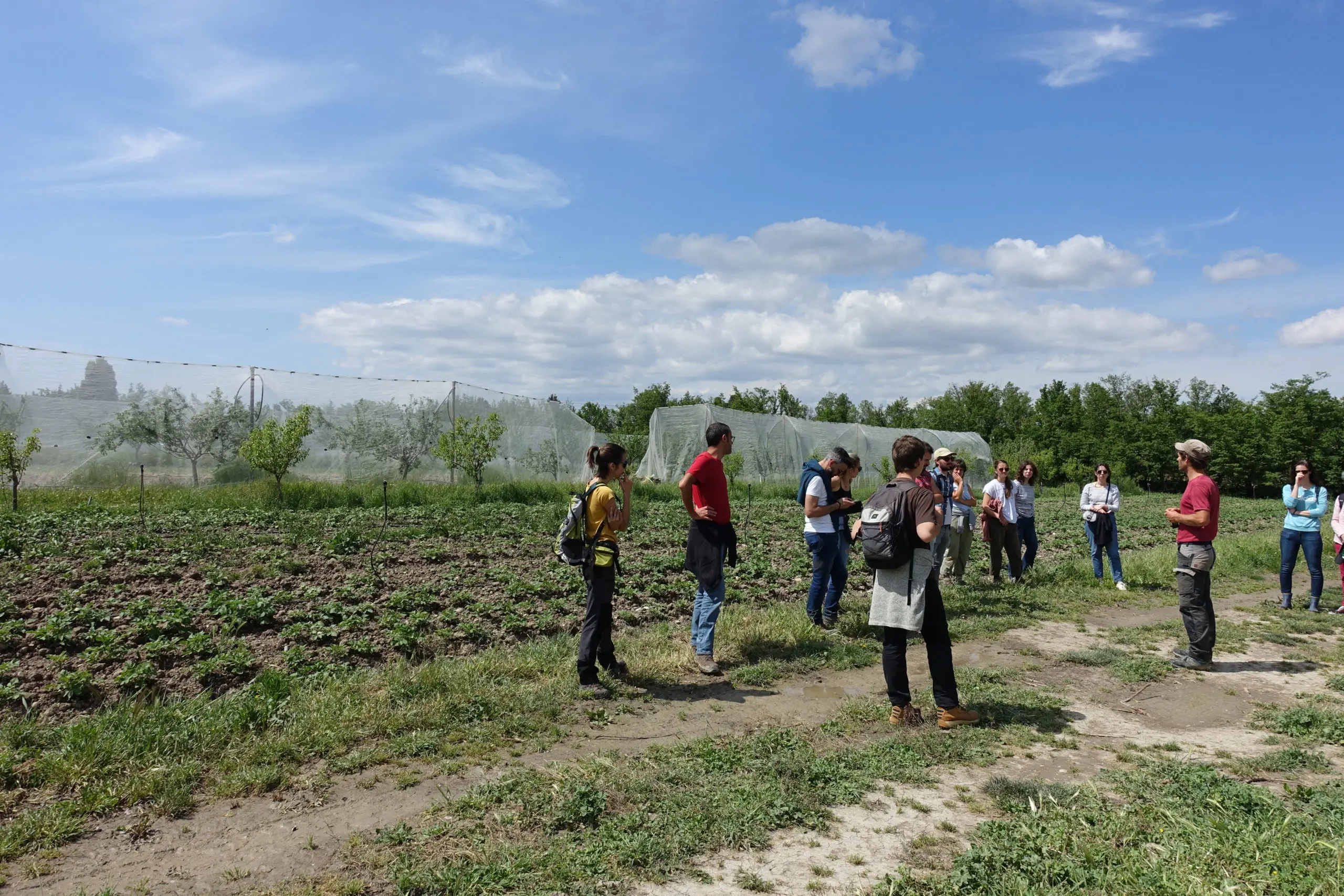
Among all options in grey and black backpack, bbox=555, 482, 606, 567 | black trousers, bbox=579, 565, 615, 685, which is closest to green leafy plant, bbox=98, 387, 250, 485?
grey and black backpack, bbox=555, 482, 606, 567

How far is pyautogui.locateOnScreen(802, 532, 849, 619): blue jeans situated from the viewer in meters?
7.24

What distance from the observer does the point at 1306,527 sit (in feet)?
28.9

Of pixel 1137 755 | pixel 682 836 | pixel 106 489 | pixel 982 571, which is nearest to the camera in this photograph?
pixel 682 836

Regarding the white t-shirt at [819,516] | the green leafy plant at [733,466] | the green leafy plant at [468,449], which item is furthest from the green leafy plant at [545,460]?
the white t-shirt at [819,516]

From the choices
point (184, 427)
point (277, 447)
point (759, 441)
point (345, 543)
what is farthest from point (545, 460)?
point (345, 543)

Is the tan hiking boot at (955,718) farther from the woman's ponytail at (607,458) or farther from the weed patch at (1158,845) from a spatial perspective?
the woman's ponytail at (607,458)

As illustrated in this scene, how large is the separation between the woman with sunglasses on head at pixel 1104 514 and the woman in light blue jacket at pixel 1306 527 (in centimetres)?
164

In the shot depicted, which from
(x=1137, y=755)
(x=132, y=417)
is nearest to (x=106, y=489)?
(x=132, y=417)

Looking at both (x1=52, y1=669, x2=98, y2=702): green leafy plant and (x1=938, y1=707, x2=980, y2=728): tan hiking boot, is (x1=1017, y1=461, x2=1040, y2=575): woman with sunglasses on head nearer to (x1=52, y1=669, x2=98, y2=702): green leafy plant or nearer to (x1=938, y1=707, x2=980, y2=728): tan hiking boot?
(x1=938, y1=707, x2=980, y2=728): tan hiking boot

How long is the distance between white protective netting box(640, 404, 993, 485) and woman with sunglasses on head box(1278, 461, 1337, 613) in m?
14.5

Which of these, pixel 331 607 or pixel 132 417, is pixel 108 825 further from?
pixel 132 417

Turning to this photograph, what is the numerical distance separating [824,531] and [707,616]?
5.88 ft

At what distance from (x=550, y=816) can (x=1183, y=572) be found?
5594mm

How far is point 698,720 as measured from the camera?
507cm
